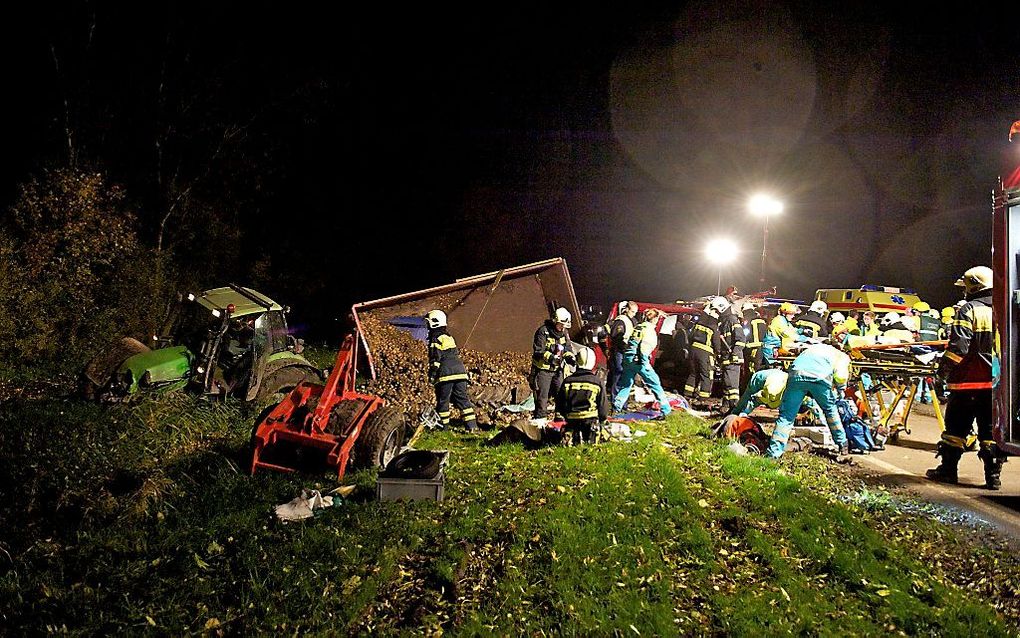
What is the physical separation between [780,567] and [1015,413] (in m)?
2.80

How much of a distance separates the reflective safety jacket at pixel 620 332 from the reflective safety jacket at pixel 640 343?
0.35ft

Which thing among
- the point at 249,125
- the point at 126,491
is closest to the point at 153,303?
the point at 249,125

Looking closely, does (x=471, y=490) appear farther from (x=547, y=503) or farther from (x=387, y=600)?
(x=387, y=600)

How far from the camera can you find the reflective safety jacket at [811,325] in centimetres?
1127

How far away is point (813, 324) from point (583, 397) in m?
6.20

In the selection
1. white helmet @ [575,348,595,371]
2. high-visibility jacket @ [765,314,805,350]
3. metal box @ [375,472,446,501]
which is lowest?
metal box @ [375,472,446,501]

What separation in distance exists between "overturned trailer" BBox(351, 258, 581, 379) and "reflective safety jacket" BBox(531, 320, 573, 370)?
96.0 inches

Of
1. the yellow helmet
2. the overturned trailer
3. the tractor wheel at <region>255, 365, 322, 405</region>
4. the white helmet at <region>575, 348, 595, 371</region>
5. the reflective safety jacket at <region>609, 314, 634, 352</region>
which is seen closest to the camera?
the yellow helmet

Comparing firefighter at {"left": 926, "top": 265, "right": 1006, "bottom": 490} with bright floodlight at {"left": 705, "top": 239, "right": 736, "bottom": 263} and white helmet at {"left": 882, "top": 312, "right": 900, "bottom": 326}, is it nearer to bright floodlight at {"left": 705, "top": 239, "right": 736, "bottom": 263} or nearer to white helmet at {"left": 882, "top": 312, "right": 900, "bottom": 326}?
white helmet at {"left": 882, "top": 312, "right": 900, "bottom": 326}

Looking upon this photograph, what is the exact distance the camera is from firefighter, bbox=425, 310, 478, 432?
8.31 metres

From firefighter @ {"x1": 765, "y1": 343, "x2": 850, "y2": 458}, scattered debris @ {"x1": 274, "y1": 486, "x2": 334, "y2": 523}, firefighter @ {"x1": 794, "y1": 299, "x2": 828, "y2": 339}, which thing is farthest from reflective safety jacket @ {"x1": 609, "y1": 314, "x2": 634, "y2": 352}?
scattered debris @ {"x1": 274, "y1": 486, "x2": 334, "y2": 523}

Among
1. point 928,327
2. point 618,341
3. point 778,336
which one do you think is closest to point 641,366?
point 618,341

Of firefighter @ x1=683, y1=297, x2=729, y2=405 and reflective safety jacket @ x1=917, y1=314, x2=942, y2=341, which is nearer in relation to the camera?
firefighter @ x1=683, y1=297, x2=729, y2=405

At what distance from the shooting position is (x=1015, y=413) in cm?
543
